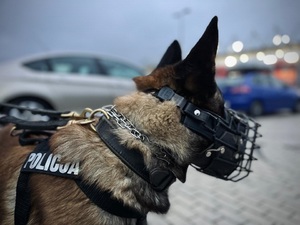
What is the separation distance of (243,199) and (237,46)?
133 ft

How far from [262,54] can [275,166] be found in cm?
3420

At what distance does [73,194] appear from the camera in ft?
4.37

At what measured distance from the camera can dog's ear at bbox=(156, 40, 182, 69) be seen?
1.89m

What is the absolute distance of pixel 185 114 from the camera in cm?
147

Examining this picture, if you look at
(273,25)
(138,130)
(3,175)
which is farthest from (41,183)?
(273,25)

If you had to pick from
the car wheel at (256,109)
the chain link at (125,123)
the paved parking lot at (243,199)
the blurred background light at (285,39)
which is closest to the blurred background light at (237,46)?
the blurred background light at (285,39)

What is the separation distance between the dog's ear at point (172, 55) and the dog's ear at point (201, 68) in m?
0.39

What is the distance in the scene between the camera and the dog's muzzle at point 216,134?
147cm

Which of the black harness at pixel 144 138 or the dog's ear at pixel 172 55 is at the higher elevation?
the dog's ear at pixel 172 55

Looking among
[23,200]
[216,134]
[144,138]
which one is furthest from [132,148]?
[23,200]

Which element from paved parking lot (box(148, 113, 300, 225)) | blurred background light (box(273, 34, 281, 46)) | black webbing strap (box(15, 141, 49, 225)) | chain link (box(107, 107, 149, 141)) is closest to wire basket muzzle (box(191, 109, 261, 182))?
chain link (box(107, 107, 149, 141))

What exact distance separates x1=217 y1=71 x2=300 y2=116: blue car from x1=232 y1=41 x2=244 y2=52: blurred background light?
3035cm

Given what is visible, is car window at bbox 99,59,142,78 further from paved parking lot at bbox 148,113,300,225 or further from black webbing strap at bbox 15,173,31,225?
black webbing strap at bbox 15,173,31,225

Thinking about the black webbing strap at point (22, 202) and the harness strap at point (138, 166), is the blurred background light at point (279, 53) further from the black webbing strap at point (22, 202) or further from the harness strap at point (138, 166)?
the black webbing strap at point (22, 202)
